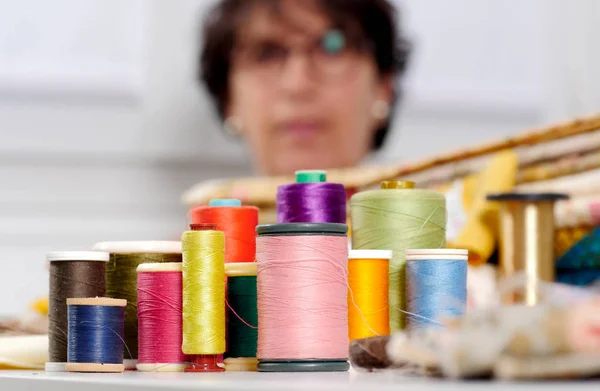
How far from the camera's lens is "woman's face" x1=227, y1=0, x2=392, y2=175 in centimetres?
253

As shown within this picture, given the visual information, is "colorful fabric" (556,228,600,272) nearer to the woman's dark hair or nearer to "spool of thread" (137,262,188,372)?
"spool of thread" (137,262,188,372)

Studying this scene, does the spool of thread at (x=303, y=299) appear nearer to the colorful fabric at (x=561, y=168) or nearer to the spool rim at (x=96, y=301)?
the spool rim at (x=96, y=301)

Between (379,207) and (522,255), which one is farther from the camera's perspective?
(522,255)

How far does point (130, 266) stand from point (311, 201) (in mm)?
188

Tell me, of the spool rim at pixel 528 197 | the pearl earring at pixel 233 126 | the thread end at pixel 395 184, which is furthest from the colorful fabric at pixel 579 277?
the pearl earring at pixel 233 126

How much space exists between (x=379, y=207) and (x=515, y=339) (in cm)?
38

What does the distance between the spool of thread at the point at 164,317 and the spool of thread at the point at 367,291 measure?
0.52 feet

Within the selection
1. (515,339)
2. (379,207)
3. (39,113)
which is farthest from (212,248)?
(39,113)

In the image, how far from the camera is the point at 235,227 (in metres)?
0.98

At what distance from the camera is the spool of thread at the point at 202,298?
0.87 metres

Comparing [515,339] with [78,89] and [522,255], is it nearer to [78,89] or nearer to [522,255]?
[522,255]

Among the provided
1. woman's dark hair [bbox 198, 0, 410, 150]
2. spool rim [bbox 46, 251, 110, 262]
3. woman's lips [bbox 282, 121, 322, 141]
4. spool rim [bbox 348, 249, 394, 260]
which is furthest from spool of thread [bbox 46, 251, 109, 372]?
woman's dark hair [bbox 198, 0, 410, 150]

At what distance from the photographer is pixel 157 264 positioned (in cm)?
90

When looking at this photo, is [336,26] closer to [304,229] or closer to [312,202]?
[312,202]
